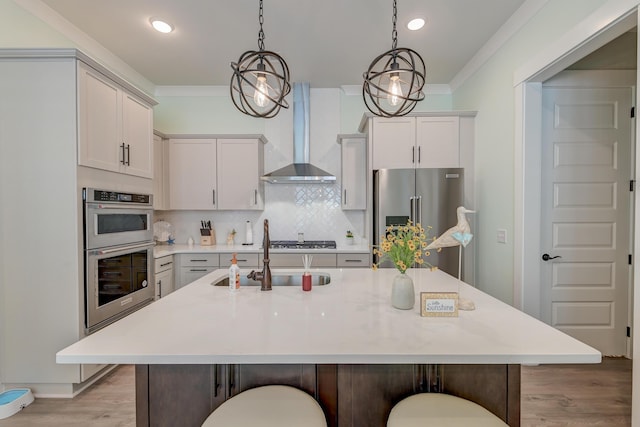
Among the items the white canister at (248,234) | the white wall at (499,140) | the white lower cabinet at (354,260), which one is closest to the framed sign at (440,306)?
the white wall at (499,140)

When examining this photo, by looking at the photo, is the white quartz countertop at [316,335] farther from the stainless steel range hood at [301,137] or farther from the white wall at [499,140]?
the stainless steel range hood at [301,137]

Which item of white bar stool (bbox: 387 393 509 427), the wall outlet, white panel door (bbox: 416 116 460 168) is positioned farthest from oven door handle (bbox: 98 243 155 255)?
the wall outlet

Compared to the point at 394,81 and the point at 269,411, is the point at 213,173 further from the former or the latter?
the point at 269,411

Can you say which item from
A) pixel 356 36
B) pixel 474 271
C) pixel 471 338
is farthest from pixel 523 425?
pixel 356 36

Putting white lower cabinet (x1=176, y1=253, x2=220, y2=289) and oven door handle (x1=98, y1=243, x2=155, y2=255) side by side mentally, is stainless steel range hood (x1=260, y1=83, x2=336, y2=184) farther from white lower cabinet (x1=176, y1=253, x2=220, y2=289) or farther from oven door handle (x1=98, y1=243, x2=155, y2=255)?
oven door handle (x1=98, y1=243, x2=155, y2=255)

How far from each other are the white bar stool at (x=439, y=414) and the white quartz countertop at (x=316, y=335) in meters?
0.22

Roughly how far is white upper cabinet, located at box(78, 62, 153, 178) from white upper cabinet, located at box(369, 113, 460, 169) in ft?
7.44

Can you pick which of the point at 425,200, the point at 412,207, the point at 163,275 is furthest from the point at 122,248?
the point at 425,200

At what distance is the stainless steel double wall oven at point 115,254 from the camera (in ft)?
7.05

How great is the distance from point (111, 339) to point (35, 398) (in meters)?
1.79

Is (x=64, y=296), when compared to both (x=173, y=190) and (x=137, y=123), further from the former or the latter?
(x=173, y=190)

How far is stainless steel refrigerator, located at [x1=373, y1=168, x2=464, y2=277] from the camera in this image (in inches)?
125

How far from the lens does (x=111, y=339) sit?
1.10 metres

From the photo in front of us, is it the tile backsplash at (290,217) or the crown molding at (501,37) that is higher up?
the crown molding at (501,37)
